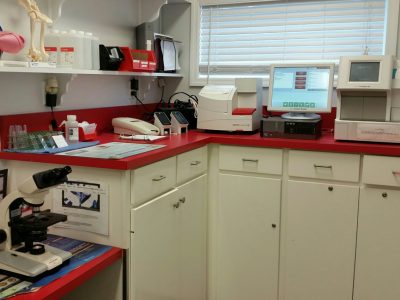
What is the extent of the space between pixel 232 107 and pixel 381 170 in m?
0.89

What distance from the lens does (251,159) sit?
238 centimetres

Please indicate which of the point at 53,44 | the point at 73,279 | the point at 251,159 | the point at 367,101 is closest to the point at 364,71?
the point at 367,101

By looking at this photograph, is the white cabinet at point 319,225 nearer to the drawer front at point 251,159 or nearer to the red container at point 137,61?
the drawer front at point 251,159

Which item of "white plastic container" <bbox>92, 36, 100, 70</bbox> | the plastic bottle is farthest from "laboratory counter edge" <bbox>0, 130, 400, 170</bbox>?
"white plastic container" <bbox>92, 36, 100, 70</bbox>

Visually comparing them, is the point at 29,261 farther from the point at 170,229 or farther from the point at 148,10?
the point at 148,10

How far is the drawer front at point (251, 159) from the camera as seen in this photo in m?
2.34

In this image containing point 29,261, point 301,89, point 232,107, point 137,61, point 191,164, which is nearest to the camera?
point 29,261

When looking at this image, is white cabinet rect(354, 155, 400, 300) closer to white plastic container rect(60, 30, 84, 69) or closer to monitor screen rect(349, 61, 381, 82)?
monitor screen rect(349, 61, 381, 82)

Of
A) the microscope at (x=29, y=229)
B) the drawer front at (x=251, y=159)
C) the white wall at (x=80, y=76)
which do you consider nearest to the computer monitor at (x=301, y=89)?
the drawer front at (x=251, y=159)

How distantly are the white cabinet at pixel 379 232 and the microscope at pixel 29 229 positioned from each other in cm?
147

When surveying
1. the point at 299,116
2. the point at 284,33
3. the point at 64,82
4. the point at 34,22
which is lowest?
the point at 299,116

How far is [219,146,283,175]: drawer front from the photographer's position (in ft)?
Answer: 7.66

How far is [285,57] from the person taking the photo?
2.91 metres

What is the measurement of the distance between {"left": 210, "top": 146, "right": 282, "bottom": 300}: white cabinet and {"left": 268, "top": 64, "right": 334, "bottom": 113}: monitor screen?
12.7 inches
